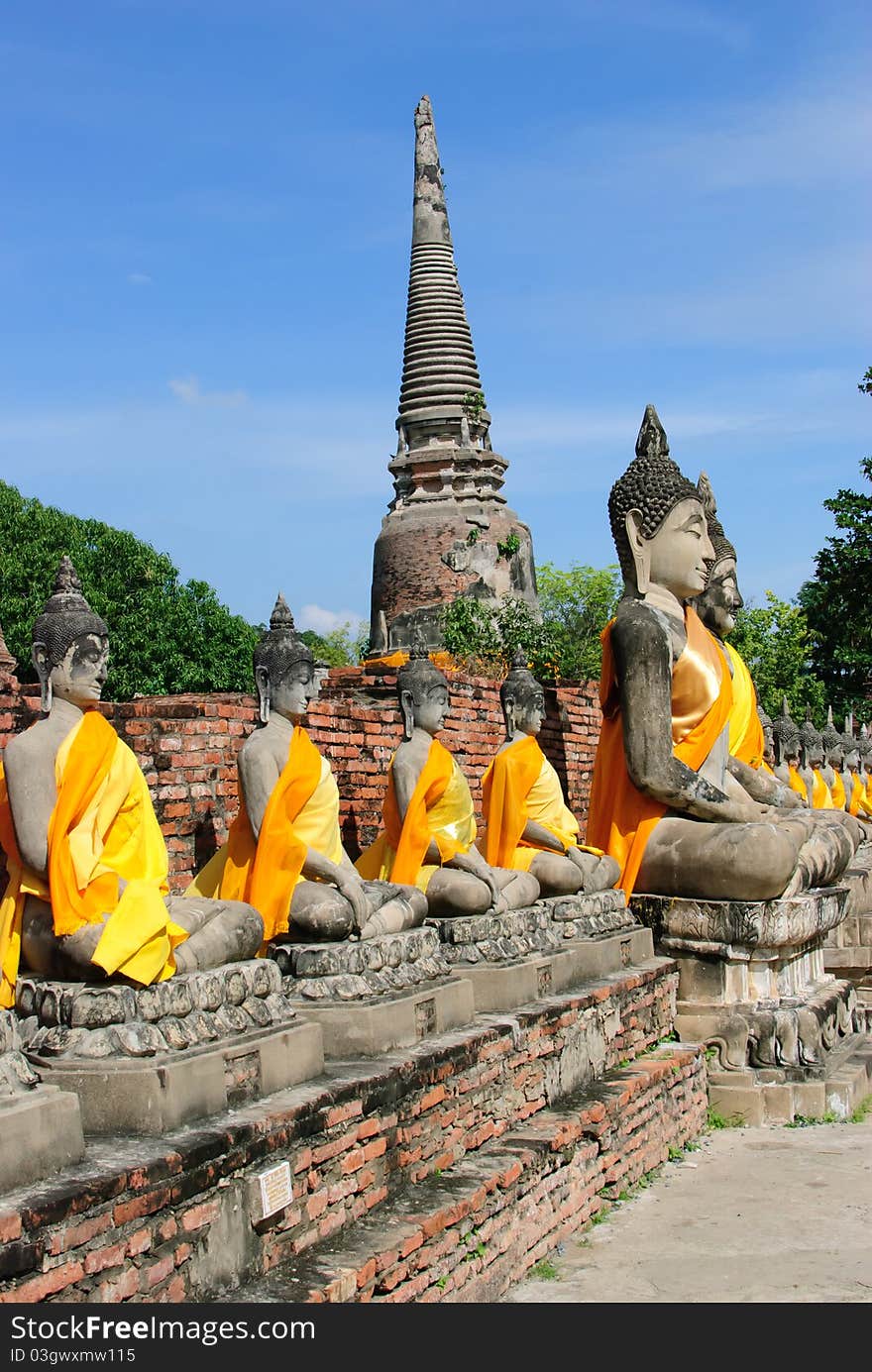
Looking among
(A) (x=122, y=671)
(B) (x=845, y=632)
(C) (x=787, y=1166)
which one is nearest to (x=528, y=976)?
(C) (x=787, y=1166)

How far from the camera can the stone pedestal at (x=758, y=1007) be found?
24.5 feet

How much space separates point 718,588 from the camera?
33.3 ft

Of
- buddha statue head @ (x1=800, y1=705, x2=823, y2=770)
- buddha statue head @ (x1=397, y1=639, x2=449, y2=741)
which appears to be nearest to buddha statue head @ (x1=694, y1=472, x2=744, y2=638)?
buddha statue head @ (x1=397, y1=639, x2=449, y2=741)

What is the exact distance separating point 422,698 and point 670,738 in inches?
65.7

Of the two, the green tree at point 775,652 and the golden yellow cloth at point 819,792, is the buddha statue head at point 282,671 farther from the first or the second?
the green tree at point 775,652

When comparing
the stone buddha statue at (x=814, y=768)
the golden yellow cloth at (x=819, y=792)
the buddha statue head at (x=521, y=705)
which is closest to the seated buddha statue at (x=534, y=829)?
the buddha statue head at (x=521, y=705)

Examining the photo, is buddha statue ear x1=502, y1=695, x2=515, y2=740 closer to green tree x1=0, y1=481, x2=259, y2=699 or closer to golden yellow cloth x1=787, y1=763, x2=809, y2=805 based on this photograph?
golden yellow cloth x1=787, y1=763, x2=809, y2=805

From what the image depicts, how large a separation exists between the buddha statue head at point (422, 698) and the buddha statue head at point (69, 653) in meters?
2.63

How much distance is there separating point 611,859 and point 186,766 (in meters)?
2.19

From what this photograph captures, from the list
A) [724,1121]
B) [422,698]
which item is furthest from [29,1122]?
[724,1121]

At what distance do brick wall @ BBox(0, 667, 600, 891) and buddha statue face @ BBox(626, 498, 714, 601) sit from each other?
7.02ft

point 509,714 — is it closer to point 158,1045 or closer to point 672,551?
point 672,551

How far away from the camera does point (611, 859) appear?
25.6 ft

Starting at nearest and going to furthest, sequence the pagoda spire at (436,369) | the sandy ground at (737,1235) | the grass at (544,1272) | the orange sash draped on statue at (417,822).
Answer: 1. the sandy ground at (737,1235)
2. the grass at (544,1272)
3. the orange sash draped on statue at (417,822)
4. the pagoda spire at (436,369)
